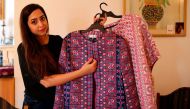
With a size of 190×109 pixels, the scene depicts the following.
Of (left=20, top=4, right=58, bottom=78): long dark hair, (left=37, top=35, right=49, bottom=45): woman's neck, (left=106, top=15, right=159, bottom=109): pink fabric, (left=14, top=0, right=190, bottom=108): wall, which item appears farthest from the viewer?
(left=14, top=0, right=190, bottom=108): wall

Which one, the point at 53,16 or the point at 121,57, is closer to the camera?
the point at 121,57

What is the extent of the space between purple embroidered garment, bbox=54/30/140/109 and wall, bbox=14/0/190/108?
22.2 inches

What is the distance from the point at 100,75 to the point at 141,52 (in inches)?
10.2

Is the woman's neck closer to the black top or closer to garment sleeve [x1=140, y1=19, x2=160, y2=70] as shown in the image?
the black top

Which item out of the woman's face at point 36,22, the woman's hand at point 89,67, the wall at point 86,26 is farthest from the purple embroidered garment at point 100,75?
the wall at point 86,26

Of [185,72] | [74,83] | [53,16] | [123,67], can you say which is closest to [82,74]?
[74,83]

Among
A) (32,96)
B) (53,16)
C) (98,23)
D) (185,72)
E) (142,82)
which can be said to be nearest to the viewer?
(142,82)

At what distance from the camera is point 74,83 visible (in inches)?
53.4

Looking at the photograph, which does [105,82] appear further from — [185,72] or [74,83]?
[185,72]

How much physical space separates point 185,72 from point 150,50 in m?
1.00

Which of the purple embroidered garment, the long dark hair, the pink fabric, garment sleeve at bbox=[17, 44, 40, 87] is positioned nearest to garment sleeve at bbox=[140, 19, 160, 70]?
the pink fabric

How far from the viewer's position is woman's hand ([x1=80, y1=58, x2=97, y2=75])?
1.30 metres

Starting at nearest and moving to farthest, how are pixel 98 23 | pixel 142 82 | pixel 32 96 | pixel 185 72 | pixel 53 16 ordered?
1. pixel 142 82
2. pixel 98 23
3. pixel 32 96
4. pixel 53 16
5. pixel 185 72

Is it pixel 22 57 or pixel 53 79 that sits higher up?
pixel 22 57
